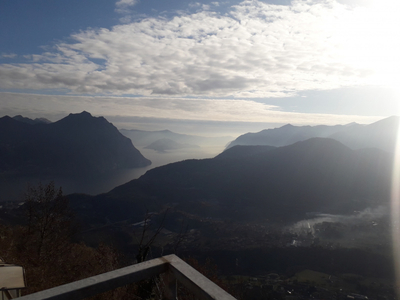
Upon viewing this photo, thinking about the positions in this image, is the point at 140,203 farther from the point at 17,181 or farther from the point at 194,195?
the point at 17,181

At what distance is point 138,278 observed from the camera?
2055 millimetres

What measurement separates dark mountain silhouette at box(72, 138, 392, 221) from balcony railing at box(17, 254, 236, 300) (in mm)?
97268

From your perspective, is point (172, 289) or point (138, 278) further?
point (172, 289)

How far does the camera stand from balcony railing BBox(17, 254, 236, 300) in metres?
1.66

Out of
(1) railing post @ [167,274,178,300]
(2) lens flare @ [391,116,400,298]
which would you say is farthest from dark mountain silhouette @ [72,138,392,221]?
(1) railing post @ [167,274,178,300]

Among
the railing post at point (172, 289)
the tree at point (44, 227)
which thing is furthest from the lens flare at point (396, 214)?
the railing post at point (172, 289)

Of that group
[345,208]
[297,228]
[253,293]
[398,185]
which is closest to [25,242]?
[253,293]

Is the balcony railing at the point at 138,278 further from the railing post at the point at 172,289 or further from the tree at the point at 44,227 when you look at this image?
the tree at the point at 44,227

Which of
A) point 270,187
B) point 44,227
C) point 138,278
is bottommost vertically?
point 270,187

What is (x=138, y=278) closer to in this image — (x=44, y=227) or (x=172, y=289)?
(x=172, y=289)

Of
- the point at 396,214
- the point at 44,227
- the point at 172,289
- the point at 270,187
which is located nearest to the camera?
the point at 172,289

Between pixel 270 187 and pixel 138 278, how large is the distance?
405 feet

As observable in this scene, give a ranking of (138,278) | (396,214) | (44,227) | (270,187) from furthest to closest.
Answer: (270,187) → (396,214) → (44,227) → (138,278)

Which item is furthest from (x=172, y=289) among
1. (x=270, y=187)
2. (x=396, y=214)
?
(x=270, y=187)
